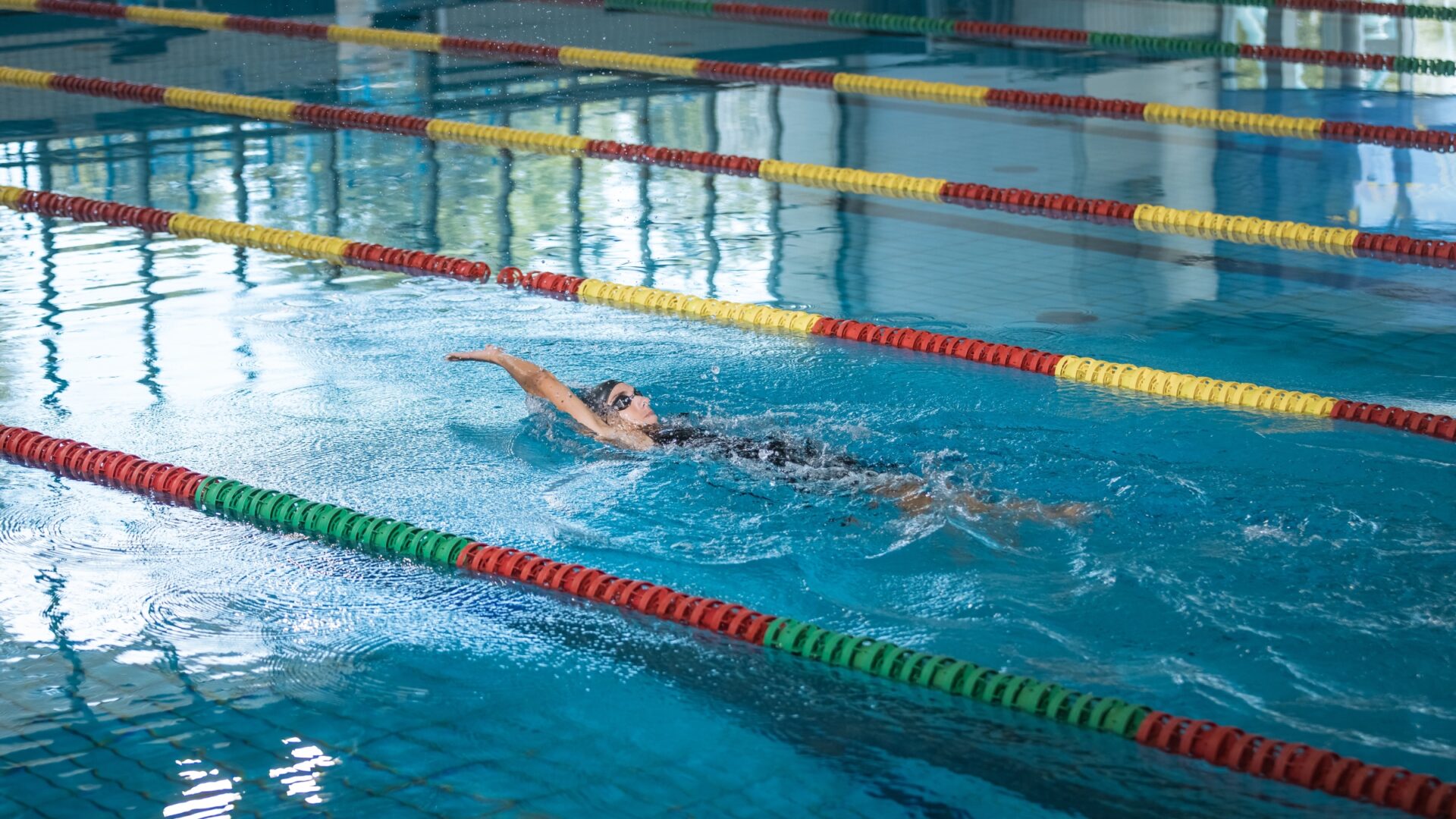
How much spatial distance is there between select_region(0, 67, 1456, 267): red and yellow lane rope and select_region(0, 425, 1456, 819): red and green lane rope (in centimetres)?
453

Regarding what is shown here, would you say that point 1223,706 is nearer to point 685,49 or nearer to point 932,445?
point 932,445

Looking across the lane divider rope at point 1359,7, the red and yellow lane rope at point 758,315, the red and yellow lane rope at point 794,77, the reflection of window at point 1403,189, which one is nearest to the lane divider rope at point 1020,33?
the lane divider rope at point 1359,7

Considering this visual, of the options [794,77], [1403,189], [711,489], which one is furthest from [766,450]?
[794,77]

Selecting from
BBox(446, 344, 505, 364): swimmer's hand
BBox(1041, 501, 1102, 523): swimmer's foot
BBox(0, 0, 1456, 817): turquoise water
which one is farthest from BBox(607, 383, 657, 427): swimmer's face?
BBox(1041, 501, 1102, 523): swimmer's foot

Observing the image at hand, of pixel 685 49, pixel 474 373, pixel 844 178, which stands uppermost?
pixel 685 49

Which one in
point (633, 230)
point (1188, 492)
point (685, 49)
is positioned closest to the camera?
point (1188, 492)

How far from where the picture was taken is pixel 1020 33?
1330 centimetres

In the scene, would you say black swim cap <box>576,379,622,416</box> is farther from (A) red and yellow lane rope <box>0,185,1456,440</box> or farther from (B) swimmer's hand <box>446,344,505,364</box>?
(A) red and yellow lane rope <box>0,185,1456,440</box>

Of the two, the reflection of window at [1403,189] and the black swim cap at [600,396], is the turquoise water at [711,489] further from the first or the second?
the black swim cap at [600,396]

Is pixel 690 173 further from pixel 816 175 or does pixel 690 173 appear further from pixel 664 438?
pixel 664 438

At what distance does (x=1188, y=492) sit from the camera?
4934 mm

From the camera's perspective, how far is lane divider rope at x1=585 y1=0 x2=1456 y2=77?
40.0 feet

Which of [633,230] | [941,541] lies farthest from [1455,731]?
[633,230]

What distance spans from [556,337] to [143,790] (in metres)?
3.37
